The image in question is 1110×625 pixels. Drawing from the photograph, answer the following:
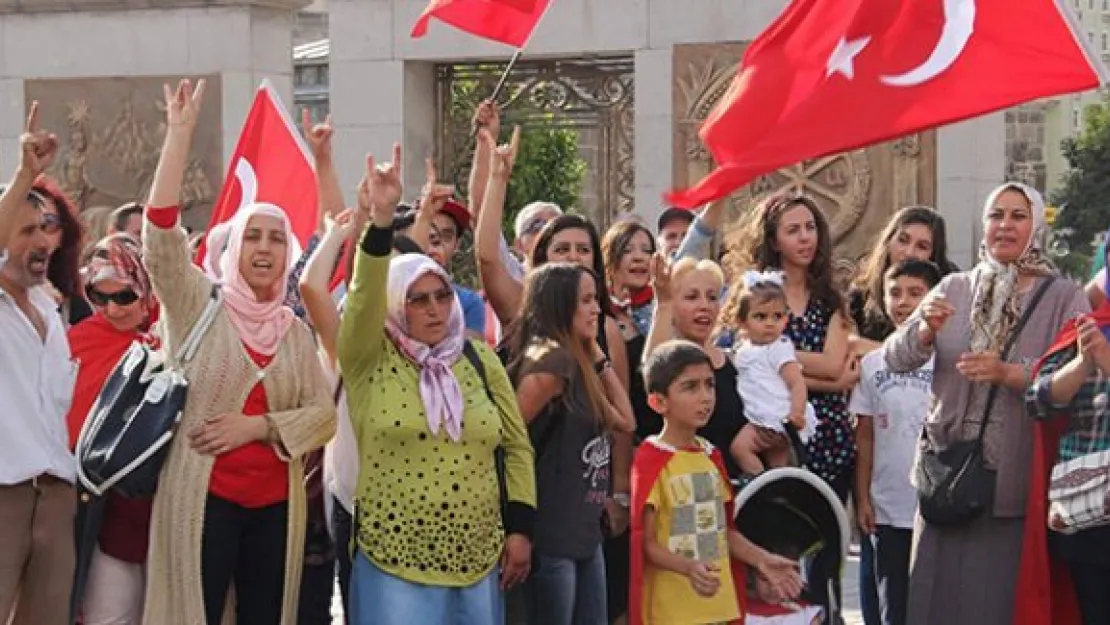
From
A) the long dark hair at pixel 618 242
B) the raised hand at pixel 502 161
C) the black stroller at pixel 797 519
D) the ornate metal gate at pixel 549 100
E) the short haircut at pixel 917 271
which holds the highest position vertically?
the ornate metal gate at pixel 549 100

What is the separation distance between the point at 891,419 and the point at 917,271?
0.64 meters

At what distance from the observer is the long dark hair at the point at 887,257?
11031 millimetres

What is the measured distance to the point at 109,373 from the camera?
9.45 m

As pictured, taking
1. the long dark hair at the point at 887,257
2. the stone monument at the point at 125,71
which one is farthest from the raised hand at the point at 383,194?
the stone monument at the point at 125,71

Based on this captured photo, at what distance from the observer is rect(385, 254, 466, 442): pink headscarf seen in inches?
340

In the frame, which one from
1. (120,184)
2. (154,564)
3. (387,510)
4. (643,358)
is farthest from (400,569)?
(120,184)

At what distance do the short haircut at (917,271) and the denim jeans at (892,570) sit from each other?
99 cm

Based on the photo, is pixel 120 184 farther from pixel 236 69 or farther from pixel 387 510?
pixel 387 510

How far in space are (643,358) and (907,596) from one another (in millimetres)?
1290

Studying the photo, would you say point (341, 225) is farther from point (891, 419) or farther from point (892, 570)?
point (892, 570)

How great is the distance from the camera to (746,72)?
9078 mm

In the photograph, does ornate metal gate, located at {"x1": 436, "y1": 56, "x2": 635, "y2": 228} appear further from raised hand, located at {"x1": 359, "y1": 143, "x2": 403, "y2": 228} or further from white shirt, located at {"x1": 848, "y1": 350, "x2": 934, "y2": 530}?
raised hand, located at {"x1": 359, "y1": 143, "x2": 403, "y2": 228}

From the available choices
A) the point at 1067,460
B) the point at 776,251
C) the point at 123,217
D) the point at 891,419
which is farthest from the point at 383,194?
the point at 123,217

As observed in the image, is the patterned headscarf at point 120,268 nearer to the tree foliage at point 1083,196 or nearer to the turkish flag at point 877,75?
the turkish flag at point 877,75
